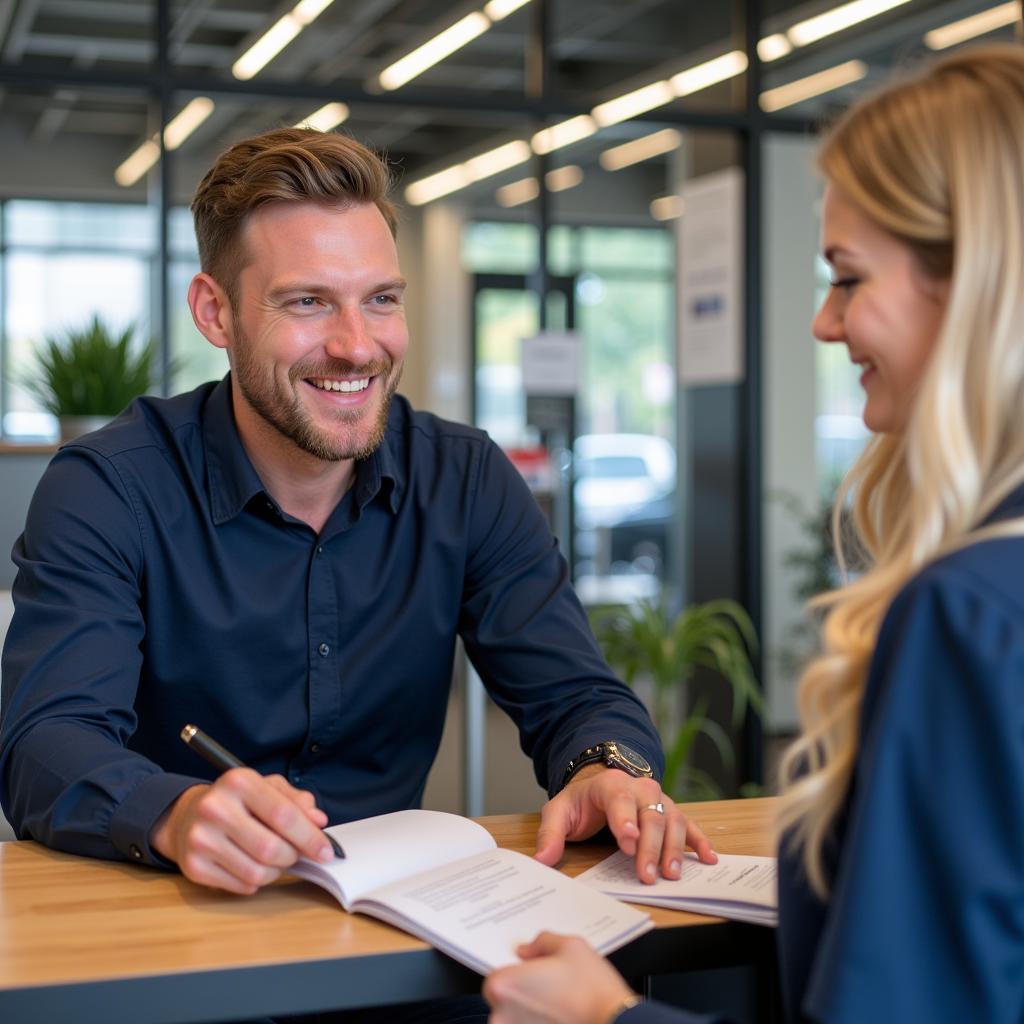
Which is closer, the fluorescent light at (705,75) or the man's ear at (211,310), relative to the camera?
the man's ear at (211,310)

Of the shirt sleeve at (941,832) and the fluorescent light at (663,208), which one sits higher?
the fluorescent light at (663,208)

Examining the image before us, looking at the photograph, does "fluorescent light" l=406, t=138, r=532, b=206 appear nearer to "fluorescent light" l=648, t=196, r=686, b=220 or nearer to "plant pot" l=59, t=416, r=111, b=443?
"fluorescent light" l=648, t=196, r=686, b=220

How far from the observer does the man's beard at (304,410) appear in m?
1.85

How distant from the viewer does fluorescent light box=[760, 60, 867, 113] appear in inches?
273

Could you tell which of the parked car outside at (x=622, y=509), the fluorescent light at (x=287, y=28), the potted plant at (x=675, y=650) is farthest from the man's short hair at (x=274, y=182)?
the parked car outside at (x=622, y=509)

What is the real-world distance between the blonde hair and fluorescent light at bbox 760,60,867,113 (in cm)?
610

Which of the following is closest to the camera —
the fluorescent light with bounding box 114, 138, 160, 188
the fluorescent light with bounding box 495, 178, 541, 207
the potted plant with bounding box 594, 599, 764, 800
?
the potted plant with bounding box 594, 599, 764, 800

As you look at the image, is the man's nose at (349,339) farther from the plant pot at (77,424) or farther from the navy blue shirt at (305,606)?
the plant pot at (77,424)

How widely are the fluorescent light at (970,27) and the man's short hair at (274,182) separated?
15.5ft

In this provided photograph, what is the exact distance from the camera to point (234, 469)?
1833 mm

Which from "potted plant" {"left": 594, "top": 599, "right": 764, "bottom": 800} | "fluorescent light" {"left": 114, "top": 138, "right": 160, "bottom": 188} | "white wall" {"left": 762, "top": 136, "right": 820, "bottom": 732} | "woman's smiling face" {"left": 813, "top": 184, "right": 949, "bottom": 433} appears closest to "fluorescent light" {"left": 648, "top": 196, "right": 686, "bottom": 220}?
"fluorescent light" {"left": 114, "top": 138, "right": 160, "bottom": 188}

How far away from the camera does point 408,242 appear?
13.4 meters

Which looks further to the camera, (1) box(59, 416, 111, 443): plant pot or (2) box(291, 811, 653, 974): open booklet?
(1) box(59, 416, 111, 443): plant pot

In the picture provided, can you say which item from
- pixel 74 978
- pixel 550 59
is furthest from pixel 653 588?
pixel 74 978
